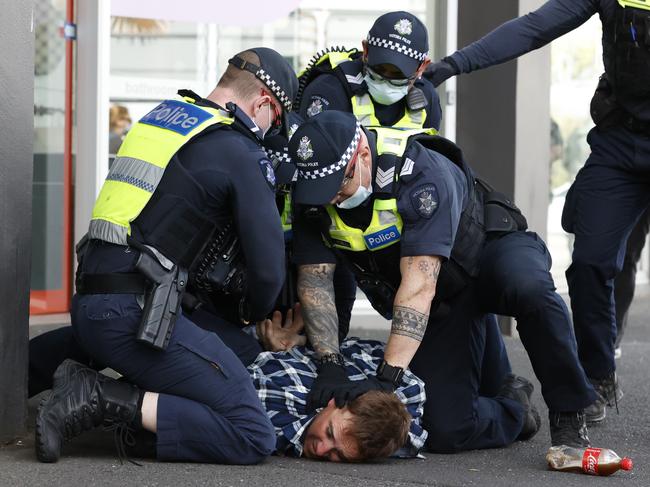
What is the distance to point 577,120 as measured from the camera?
9750 millimetres

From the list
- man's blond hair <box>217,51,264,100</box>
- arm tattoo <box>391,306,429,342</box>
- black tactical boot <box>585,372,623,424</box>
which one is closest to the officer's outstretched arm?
arm tattoo <box>391,306,429,342</box>

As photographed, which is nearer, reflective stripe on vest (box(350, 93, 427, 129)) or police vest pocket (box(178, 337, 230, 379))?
police vest pocket (box(178, 337, 230, 379))

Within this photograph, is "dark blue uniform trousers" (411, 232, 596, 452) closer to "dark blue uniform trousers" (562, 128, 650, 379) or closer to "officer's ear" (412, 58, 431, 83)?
"dark blue uniform trousers" (562, 128, 650, 379)

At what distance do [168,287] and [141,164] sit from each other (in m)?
0.42

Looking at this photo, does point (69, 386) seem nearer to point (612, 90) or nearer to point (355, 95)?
point (355, 95)

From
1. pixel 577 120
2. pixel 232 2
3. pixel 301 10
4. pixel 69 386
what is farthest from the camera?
pixel 577 120

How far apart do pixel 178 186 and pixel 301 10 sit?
13.1ft

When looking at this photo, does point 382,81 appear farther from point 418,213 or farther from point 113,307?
point 113,307

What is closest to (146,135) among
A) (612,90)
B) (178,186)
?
(178,186)

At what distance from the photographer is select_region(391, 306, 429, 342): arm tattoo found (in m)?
4.22

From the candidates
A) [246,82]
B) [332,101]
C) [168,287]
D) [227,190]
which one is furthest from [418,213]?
[332,101]

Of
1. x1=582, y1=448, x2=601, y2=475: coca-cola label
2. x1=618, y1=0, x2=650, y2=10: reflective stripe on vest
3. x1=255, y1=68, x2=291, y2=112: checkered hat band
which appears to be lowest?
x1=582, y1=448, x2=601, y2=475: coca-cola label

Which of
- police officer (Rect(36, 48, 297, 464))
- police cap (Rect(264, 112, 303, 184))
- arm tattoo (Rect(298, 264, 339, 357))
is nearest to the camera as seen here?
police officer (Rect(36, 48, 297, 464))

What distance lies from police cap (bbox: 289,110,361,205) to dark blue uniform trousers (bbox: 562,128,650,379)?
124 centimetres
